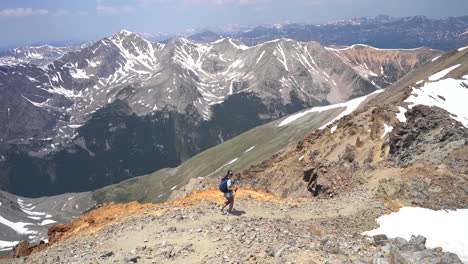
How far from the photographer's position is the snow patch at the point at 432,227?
18.3m

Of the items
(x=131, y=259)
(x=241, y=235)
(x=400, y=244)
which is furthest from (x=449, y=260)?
(x=131, y=259)

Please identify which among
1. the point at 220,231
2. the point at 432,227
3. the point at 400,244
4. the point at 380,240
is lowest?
the point at 432,227

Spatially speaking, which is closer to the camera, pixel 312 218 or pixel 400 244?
pixel 400 244

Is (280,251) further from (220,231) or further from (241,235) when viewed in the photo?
(220,231)

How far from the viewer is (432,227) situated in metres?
20.0

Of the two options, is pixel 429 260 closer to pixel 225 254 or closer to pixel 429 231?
pixel 429 231

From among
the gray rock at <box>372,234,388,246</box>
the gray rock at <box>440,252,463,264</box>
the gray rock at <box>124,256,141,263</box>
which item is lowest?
the gray rock at <box>372,234,388,246</box>

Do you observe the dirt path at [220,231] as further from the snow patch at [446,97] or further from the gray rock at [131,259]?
the snow patch at [446,97]

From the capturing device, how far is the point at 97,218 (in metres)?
27.1

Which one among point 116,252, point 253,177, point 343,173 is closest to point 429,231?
point 343,173

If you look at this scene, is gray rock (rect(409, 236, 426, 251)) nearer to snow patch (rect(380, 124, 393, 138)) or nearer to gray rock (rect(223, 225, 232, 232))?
gray rock (rect(223, 225, 232, 232))

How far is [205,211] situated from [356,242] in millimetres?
9939

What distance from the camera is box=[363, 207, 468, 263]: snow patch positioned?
719 inches

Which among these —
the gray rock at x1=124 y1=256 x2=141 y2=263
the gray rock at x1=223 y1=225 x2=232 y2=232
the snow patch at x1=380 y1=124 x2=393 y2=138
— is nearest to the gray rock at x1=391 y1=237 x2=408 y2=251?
the gray rock at x1=223 y1=225 x2=232 y2=232
